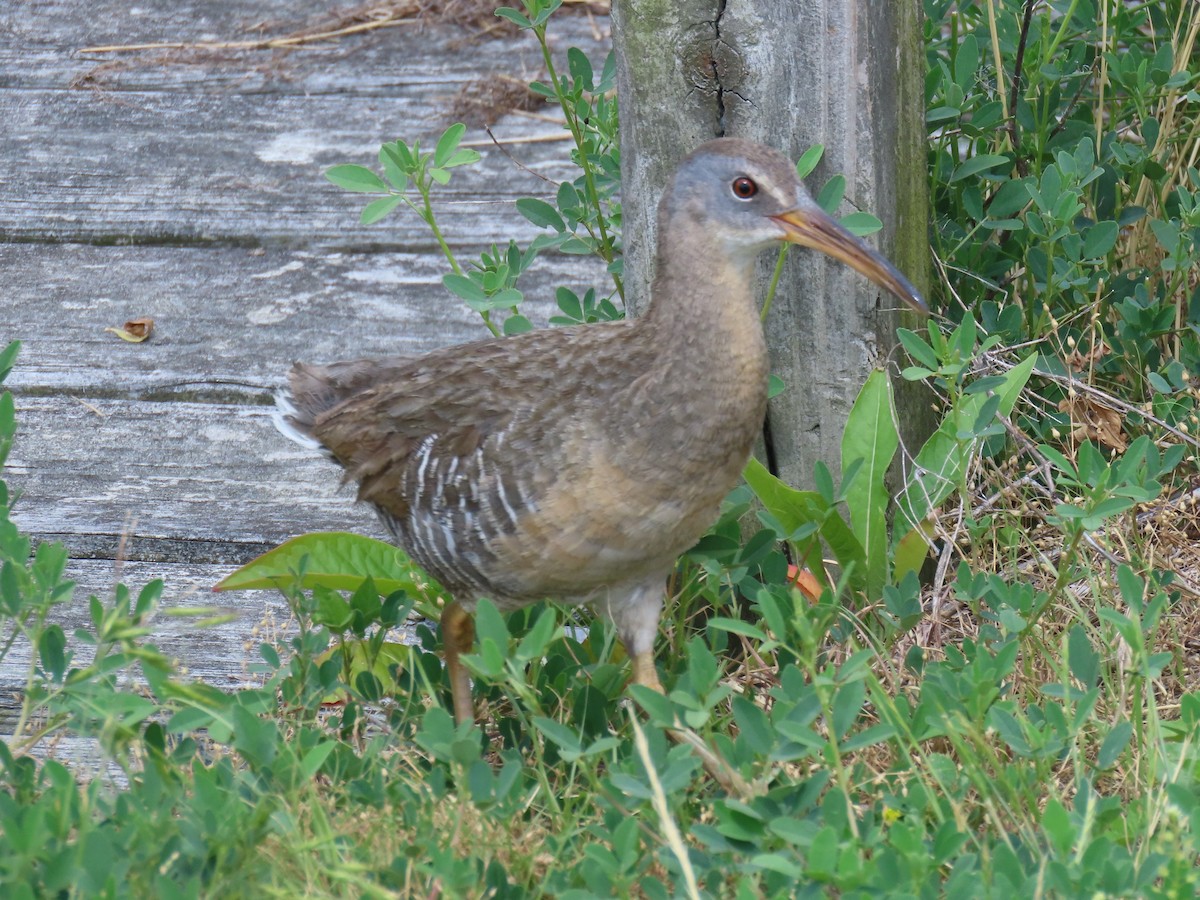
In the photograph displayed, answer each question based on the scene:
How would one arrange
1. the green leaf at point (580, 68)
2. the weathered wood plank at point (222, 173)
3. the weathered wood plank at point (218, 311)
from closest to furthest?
1. the green leaf at point (580, 68)
2. the weathered wood plank at point (218, 311)
3. the weathered wood plank at point (222, 173)

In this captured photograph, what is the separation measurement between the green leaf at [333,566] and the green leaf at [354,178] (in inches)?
29.4

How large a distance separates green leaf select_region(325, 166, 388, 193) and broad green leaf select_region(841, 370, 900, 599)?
44.7 inches

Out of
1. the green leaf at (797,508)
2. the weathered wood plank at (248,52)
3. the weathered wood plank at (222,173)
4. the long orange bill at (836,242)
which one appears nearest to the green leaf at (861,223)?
the long orange bill at (836,242)

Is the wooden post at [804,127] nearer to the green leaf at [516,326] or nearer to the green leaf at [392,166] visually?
the green leaf at [516,326]

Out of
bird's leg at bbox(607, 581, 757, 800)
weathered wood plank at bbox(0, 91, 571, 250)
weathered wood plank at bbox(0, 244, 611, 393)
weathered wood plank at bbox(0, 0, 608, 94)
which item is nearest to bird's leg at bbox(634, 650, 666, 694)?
bird's leg at bbox(607, 581, 757, 800)

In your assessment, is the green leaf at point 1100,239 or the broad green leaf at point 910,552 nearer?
the broad green leaf at point 910,552

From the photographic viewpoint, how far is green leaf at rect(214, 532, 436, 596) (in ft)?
10.9

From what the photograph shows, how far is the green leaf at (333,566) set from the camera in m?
3.32

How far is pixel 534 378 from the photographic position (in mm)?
3104

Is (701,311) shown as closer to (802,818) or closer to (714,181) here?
(714,181)

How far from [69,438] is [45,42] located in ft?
9.02

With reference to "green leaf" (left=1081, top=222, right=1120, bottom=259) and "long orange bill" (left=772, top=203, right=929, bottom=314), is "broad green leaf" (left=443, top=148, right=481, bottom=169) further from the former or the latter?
"green leaf" (left=1081, top=222, right=1120, bottom=259)

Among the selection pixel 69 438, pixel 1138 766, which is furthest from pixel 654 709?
pixel 69 438

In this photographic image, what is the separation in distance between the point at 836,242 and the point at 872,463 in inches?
22.6
